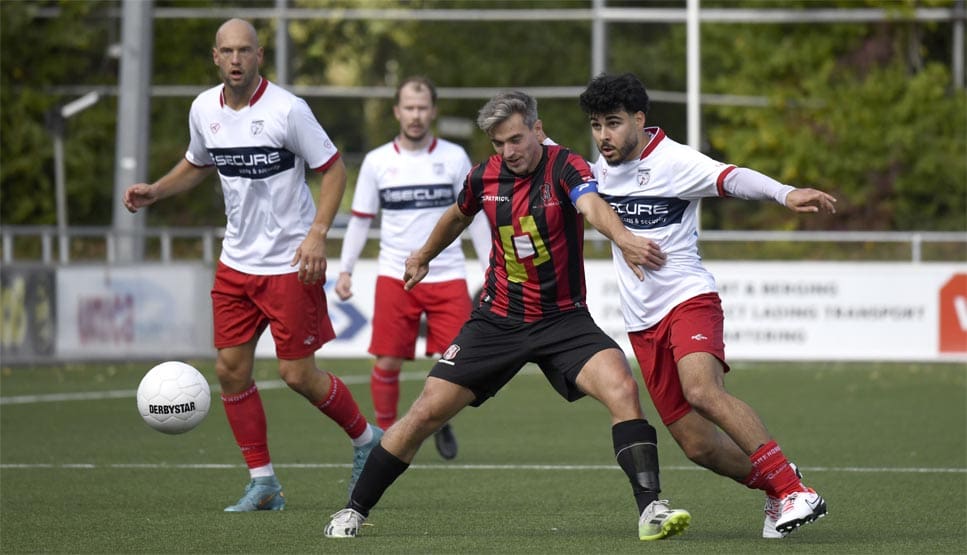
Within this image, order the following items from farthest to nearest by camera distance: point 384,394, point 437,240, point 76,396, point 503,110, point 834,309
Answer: point 834,309
point 76,396
point 384,394
point 437,240
point 503,110

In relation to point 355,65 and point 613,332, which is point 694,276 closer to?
point 613,332

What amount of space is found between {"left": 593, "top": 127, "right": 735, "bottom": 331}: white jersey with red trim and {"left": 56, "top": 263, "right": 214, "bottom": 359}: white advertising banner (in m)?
11.8

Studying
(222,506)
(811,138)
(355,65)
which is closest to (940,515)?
(222,506)

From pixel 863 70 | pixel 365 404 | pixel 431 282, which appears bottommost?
pixel 365 404

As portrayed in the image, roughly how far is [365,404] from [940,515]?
24.4ft

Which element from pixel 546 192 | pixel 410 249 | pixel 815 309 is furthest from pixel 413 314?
pixel 815 309

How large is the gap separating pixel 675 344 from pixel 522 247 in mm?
771

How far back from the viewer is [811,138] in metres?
31.4

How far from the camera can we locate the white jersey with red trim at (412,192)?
1059 centimetres

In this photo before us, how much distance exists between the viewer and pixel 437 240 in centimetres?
737

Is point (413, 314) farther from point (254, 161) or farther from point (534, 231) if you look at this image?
point (534, 231)

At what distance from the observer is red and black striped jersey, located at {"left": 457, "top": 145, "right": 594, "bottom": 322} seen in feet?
23.0

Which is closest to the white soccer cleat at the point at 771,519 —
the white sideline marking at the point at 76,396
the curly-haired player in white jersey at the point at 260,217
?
the curly-haired player in white jersey at the point at 260,217

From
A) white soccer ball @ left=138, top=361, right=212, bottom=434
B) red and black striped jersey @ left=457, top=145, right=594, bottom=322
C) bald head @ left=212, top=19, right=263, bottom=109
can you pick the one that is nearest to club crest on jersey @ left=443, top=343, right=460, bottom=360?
red and black striped jersey @ left=457, top=145, right=594, bottom=322
